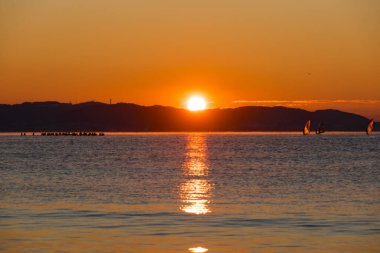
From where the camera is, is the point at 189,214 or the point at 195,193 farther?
the point at 195,193

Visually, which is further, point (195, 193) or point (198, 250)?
point (195, 193)

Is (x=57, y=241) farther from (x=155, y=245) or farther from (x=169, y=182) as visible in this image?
(x=169, y=182)

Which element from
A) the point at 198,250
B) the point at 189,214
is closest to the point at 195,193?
the point at 189,214

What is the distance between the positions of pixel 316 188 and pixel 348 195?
7137mm

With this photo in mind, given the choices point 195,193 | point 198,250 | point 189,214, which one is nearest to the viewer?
point 198,250

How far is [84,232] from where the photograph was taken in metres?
35.0

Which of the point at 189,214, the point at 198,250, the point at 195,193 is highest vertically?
the point at 195,193

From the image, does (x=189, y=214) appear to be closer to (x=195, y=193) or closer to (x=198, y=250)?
(x=198, y=250)

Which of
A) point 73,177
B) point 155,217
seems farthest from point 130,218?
point 73,177

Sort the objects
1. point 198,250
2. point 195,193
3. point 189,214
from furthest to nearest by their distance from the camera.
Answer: point 195,193, point 189,214, point 198,250

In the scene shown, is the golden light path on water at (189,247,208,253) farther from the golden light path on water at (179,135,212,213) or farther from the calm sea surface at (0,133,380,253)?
the golden light path on water at (179,135,212,213)

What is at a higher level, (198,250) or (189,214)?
(189,214)

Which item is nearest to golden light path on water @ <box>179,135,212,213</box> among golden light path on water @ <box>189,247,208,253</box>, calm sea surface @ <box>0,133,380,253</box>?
calm sea surface @ <box>0,133,380,253</box>

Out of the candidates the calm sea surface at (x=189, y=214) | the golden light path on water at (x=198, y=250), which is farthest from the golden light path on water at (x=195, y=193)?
the golden light path on water at (x=198, y=250)
